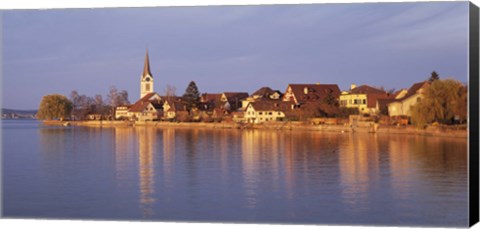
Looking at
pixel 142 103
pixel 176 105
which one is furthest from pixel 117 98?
pixel 176 105

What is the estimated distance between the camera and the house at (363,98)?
11.4 metres

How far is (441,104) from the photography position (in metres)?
9.68

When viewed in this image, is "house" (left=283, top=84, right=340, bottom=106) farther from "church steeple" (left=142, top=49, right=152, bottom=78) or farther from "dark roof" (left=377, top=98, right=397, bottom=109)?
"church steeple" (left=142, top=49, right=152, bottom=78)

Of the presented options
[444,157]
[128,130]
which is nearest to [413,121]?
[444,157]

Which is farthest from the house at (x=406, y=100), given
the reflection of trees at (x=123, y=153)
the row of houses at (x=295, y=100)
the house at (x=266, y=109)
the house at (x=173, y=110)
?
the house at (x=173, y=110)

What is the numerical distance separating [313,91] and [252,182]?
2.38 meters

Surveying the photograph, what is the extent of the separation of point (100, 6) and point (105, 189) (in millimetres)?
2287

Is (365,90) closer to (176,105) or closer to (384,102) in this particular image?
(384,102)

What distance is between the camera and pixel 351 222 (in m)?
7.58

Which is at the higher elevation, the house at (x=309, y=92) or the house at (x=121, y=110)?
the house at (x=309, y=92)

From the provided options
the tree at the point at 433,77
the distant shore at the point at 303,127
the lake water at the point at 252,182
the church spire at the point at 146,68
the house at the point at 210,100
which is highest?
the church spire at the point at 146,68

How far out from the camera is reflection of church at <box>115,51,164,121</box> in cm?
1132

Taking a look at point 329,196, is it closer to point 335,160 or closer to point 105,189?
point 105,189

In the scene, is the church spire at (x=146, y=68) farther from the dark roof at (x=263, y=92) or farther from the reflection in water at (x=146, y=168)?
the dark roof at (x=263, y=92)
